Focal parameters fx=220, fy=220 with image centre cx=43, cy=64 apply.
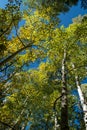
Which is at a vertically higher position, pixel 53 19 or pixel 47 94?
pixel 53 19

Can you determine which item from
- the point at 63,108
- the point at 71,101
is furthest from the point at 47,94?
the point at 63,108

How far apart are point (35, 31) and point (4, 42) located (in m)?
2.87

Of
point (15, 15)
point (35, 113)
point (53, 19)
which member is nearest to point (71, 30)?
point (53, 19)

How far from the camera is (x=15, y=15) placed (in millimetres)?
12117

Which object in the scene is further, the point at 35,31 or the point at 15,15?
the point at 35,31

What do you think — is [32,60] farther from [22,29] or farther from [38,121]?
[38,121]

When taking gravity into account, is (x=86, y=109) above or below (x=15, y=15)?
below

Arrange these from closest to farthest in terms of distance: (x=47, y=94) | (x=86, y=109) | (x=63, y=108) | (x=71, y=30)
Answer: (x=63, y=108) < (x=86, y=109) < (x=71, y=30) < (x=47, y=94)

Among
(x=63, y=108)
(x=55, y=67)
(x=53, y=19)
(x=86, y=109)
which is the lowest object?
(x=63, y=108)

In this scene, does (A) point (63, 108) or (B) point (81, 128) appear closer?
(A) point (63, 108)

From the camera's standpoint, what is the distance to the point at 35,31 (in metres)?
14.5

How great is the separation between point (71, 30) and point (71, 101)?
7.46 m

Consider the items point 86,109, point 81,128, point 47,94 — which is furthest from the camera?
point 81,128

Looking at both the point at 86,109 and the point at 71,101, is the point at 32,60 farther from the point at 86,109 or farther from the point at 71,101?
the point at 71,101
